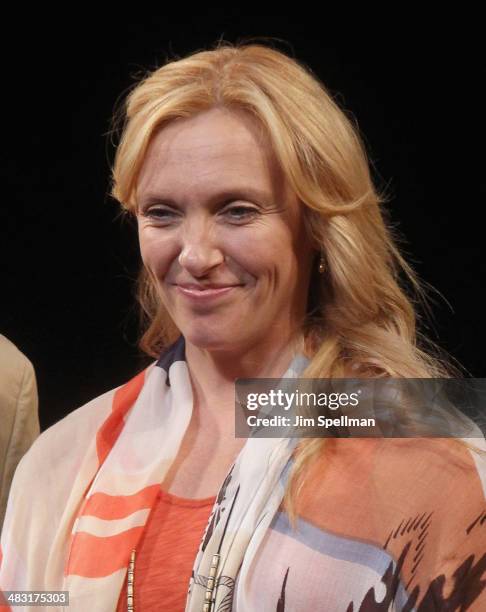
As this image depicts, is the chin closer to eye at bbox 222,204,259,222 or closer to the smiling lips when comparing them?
the smiling lips

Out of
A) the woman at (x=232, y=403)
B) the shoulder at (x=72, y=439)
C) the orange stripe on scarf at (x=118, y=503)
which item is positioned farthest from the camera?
the shoulder at (x=72, y=439)

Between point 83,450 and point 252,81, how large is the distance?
0.57 meters

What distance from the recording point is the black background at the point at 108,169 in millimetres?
1500

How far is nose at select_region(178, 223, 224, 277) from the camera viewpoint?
4.40 feet

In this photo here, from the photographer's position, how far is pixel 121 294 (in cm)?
168

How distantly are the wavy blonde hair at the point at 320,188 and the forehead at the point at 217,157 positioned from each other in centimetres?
1

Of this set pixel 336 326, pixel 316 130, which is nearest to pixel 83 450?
pixel 336 326

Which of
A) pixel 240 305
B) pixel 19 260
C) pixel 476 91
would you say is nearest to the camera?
pixel 240 305

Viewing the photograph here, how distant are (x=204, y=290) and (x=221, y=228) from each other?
0.08 m

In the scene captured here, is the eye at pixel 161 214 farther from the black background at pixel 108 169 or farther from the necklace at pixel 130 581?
the necklace at pixel 130 581

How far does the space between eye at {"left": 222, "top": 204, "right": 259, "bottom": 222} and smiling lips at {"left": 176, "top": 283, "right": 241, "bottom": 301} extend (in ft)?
0.28

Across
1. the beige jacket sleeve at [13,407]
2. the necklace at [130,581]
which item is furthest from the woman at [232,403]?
the beige jacket sleeve at [13,407]

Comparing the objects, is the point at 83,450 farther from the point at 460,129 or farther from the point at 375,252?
the point at 460,129

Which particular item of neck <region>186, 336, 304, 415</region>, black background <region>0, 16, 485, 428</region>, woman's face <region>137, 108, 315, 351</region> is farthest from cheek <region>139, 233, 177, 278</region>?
black background <region>0, 16, 485, 428</region>
